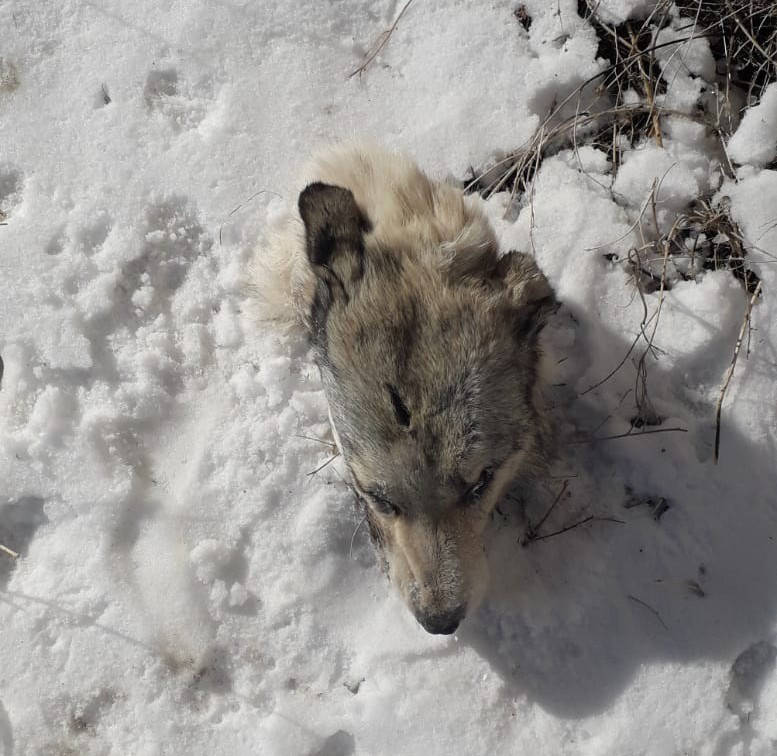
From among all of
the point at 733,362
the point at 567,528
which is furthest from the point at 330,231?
the point at 733,362

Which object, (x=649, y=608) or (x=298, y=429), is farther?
(x=298, y=429)

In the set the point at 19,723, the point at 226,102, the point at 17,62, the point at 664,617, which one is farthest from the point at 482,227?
the point at 19,723

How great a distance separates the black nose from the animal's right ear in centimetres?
157

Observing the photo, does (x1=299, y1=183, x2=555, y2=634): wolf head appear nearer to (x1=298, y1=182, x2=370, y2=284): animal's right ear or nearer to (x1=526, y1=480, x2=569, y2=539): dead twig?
(x1=298, y1=182, x2=370, y2=284): animal's right ear

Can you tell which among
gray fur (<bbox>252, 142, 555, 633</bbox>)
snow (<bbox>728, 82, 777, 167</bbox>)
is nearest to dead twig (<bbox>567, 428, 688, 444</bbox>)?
gray fur (<bbox>252, 142, 555, 633</bbox>)

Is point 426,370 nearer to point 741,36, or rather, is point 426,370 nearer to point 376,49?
point 376,49

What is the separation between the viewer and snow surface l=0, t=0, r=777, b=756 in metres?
4.00

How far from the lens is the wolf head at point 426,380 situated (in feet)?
10.2

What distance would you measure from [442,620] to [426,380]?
1107 millimetres

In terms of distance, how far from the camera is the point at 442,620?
335 centimetres

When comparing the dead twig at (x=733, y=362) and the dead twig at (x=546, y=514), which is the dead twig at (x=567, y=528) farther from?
the dead twig at (x=733, y=362)

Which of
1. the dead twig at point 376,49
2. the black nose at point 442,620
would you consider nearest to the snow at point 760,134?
the dead twig at point 376,49

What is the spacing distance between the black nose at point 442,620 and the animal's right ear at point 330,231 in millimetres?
1571

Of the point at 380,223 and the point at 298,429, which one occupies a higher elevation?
the point at 380,223
